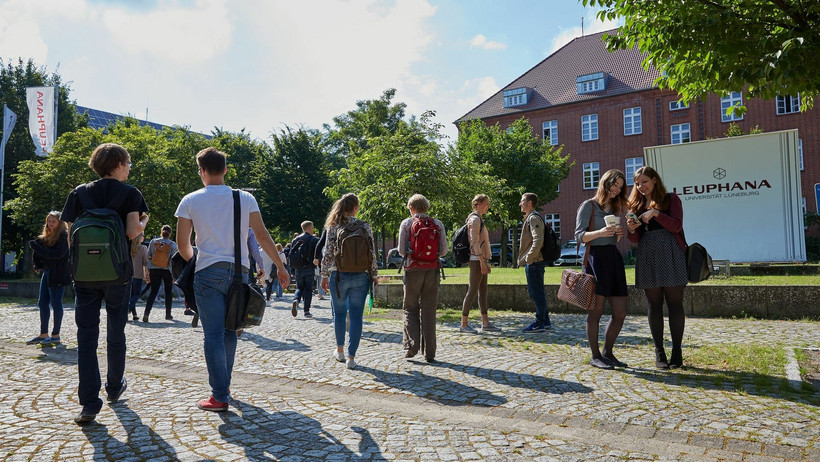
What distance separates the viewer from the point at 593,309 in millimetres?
5812

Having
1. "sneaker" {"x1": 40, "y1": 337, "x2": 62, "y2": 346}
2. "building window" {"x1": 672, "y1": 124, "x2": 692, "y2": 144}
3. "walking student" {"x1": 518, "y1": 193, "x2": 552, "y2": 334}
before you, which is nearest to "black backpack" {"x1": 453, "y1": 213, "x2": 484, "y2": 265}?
"walking student" {"x1": 518, "y1": 193, "x2": 552, "y2": 334}

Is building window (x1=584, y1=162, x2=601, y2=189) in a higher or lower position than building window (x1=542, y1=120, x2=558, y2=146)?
lower

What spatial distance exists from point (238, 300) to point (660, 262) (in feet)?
12.5

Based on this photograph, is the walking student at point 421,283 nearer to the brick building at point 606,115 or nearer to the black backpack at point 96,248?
the black backpack at point 96,248

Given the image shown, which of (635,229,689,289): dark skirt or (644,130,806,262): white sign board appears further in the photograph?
(644,130,806,262): white sign board

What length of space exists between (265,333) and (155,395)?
4.28 meters

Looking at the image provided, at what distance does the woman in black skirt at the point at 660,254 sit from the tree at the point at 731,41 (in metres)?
1.38

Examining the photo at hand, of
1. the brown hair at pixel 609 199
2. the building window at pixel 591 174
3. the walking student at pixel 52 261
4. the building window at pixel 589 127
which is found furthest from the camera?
the building window at pixel 589 127

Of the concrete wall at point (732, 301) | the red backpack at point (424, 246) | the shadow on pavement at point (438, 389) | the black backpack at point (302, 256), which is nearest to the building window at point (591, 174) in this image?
the concrete wall at point (732, 301)

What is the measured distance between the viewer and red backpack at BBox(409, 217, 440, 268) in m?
6.56

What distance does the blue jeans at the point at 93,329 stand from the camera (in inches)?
167

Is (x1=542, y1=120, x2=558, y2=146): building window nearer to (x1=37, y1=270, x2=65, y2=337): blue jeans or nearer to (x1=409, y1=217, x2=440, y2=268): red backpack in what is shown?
(x1=409, y1=217, x2=440, y2=268): red backpack

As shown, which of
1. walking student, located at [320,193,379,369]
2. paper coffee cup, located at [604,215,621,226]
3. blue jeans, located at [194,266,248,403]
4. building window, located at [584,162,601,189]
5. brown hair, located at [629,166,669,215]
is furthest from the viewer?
building window, located at [584,162,601,189]

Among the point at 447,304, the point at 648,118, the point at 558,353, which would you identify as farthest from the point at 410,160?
the point at 648,118
